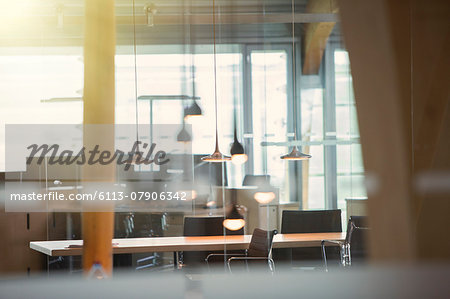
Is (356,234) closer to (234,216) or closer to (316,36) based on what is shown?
(234,216)

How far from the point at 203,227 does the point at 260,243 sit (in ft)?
1.49

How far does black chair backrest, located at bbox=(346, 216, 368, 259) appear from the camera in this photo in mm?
4055

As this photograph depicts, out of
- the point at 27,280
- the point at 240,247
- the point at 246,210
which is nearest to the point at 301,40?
the point at 246,210

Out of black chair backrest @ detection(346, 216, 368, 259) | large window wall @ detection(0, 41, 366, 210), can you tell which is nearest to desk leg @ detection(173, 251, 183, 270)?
large window wall @ detection(0, 41, 366, 210)

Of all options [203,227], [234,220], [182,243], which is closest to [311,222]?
[234,220]

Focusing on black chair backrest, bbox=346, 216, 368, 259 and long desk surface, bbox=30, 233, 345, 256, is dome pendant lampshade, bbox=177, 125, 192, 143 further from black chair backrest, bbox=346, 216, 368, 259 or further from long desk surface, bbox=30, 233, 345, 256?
black chair backrest, bbox=346, 216, 368, 259

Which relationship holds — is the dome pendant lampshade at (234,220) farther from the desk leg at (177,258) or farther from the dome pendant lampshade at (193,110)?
the dome pendant lampshade at (193,110)

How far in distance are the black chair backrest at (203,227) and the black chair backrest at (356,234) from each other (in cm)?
89

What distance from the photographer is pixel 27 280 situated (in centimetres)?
366

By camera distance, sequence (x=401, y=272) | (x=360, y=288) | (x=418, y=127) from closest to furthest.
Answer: (x=401, y=272), (x=360, y=288), (x=418, y=127)

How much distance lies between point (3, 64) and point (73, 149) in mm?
715

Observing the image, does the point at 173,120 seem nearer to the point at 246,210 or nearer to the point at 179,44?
the point at 179,44

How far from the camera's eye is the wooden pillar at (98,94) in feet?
11.8

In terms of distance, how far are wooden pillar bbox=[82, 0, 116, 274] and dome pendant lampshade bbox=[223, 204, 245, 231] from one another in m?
0.85
